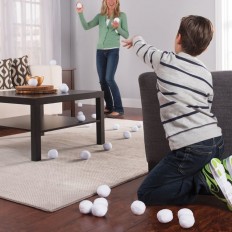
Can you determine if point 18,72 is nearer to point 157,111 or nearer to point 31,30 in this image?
point 31,30

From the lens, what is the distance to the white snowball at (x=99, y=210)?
77.6 inches

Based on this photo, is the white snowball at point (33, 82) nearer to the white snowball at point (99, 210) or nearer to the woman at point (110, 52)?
the white snowball at point (99, 210)

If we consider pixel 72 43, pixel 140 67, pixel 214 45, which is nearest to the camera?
pixel 214 45

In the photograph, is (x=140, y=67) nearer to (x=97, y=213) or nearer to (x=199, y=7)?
(x=199, y=7)

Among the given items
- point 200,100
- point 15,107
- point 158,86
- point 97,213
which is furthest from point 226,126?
point 15,107

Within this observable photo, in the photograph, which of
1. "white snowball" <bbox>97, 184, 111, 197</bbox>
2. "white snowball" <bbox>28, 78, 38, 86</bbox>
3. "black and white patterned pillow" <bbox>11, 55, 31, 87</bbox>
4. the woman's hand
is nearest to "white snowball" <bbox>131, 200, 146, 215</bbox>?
"white snowball" <bbox>97, 184, 111, 197</bbox>

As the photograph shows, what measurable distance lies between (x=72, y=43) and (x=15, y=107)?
2753mm

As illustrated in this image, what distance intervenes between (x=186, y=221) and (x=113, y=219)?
323mm

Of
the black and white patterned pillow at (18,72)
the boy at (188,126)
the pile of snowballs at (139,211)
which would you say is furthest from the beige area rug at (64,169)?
the black and white patterned pillow at (18,72)

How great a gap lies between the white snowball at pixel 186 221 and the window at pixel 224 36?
4068mm

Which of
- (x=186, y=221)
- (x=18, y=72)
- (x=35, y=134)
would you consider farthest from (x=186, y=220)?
(x=18, y=72)

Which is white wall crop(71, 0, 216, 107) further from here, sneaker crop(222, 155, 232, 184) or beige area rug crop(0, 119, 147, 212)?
sneaker crop(222, 155, 232, 184)

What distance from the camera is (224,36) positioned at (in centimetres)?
566

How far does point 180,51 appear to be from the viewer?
212 centimetres
